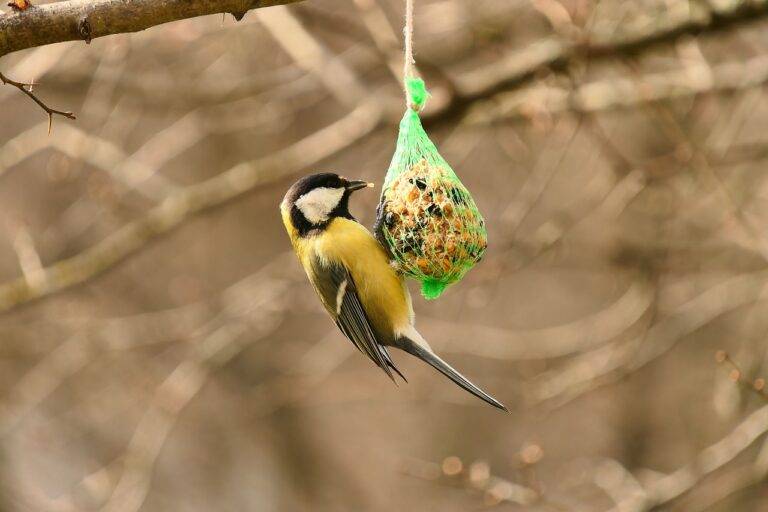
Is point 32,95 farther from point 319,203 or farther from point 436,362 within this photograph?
point 436,362

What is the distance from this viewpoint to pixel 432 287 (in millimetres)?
2973

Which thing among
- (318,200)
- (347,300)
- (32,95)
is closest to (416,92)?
(318,200)

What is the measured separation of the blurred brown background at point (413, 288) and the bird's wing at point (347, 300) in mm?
819

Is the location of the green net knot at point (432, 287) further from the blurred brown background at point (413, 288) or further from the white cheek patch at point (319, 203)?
the blurred brown background at point (413, 288)

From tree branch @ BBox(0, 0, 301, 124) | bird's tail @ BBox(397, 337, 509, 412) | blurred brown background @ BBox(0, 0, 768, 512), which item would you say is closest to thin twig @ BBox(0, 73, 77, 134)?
tree branch @ BBox(0, 0, 301, 124)

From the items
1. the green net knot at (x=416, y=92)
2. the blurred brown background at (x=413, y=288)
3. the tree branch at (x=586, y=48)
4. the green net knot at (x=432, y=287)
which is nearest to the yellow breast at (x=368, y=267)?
the green net knot at (x=432, y=287)

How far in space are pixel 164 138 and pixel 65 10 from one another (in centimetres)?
321

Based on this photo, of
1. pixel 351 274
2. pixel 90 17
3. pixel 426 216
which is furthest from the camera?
pixel 351 274

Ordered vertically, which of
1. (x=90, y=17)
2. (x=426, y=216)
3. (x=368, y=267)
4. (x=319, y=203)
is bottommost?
(x=368, y=267)

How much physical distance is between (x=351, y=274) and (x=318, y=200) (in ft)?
0.91

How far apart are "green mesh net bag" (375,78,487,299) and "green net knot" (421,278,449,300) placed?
3 centimetres

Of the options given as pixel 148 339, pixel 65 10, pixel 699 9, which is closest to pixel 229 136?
pixel 148 339

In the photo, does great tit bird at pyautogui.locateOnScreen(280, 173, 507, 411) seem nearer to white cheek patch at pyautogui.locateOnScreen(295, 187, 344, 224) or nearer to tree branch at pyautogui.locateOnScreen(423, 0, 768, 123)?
white cheek patch at pyautogui.locateOnScreen(295, 187, 344, 224)

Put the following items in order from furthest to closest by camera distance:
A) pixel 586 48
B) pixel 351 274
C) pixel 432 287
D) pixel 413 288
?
1. pixel 413 288
2. pixel 586 48
3. pixel 351 274
4. pixel 432 287
